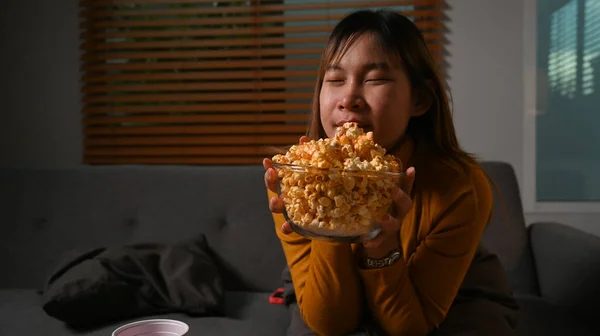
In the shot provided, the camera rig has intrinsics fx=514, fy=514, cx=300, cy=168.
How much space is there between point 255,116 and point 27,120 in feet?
3.88

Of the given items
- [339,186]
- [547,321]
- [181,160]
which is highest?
[339,186]

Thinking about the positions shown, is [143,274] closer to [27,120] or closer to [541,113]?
[27,120]

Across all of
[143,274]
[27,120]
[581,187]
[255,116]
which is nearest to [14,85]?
[27,120]

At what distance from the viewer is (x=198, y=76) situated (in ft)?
8.30

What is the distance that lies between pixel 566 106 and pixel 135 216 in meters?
2.01

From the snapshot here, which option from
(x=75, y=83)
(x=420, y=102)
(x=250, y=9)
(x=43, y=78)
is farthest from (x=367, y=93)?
(x=43, y=78)

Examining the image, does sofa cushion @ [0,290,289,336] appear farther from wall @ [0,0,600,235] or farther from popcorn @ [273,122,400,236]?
wall @ [0,0,600,235]

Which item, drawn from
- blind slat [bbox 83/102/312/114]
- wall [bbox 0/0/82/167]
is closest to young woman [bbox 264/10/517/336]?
blind slat [bbox 83/102/312/114]

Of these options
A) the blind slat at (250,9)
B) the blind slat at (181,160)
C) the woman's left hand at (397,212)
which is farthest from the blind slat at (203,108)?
the woman's left hand at (397,212)

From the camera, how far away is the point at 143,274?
156 cm

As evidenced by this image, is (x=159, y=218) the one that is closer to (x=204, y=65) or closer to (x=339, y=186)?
(x=204, y=65)

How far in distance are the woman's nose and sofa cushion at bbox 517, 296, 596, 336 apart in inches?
33.2

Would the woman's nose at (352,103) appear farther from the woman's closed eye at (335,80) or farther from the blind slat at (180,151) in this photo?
the blind slat at (180,151)

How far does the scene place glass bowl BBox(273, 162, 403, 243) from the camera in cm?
65
